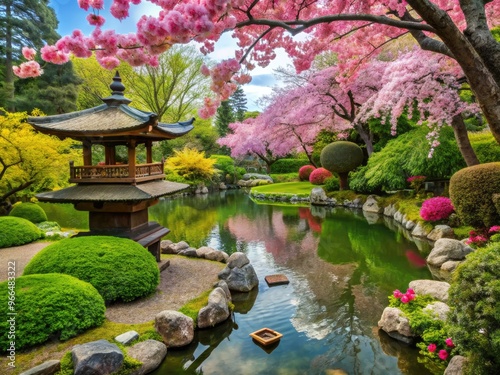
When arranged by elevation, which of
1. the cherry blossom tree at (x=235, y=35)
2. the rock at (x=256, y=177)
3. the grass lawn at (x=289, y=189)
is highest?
the cherry blossom tree at (x=235, y=35)

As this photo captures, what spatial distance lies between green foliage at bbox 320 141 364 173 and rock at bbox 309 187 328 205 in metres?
1.48

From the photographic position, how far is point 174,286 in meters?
7.03

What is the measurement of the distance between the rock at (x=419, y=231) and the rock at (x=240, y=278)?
686 centimetres

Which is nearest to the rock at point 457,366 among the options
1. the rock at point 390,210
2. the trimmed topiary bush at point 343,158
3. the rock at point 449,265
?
the rock at point 449,265

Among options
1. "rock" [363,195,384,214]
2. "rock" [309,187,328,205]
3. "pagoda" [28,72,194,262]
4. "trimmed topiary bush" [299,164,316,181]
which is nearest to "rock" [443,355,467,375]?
"pagoda" [28,72,194,262]

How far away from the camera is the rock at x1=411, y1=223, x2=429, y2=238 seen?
11284mm

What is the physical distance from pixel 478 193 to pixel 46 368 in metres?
9.56

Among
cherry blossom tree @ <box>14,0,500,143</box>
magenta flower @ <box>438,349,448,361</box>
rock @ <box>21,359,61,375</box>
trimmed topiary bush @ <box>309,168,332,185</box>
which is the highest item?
cherry blossom tree @ <box>14,0,500,143</box>

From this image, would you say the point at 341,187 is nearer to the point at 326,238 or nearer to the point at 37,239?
the point at 326,238

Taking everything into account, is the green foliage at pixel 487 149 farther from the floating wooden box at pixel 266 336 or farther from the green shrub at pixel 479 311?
the floating wooden box at pixel 266 336

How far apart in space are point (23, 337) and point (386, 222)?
43.3ft

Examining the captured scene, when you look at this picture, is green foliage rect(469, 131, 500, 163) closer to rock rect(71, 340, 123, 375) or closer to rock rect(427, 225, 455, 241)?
rock rect(427, 225, 455, 241)

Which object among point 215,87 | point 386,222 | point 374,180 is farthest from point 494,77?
point 374,180

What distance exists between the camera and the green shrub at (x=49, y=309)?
170 inches
